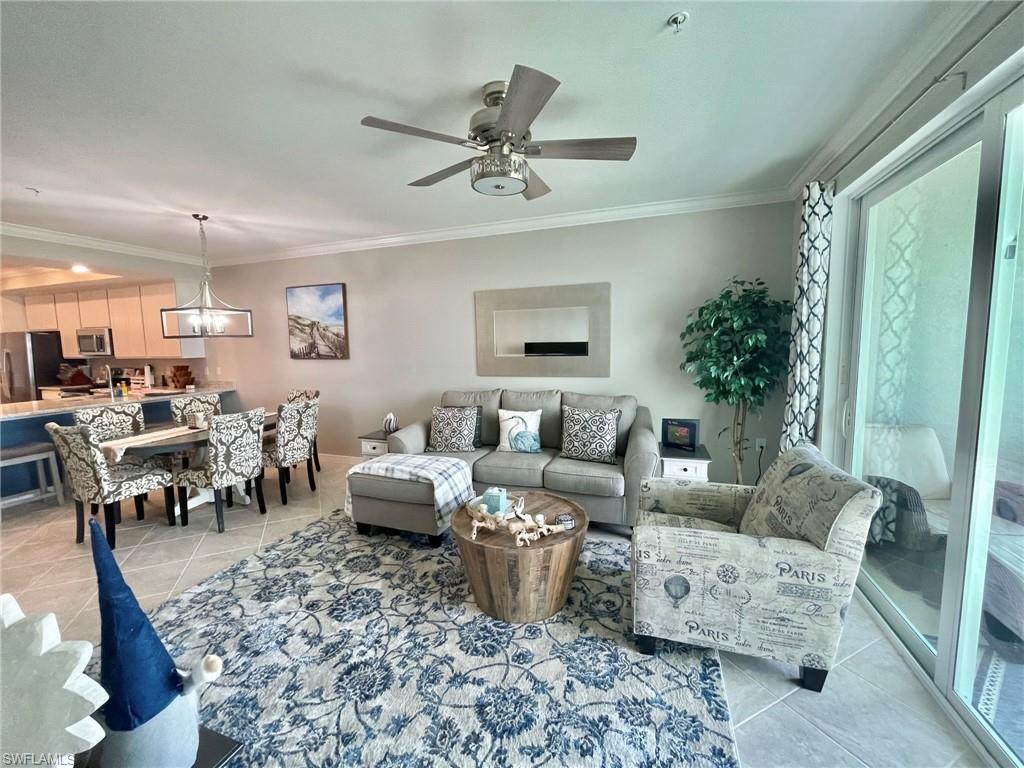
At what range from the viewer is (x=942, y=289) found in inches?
73.4

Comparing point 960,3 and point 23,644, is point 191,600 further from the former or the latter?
point 960,3

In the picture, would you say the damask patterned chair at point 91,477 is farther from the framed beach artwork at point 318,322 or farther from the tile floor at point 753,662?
the framed beach artwork at point 318,322

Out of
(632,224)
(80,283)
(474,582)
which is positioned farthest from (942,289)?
(80,283)

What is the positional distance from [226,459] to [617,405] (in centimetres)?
319

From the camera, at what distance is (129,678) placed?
933mm

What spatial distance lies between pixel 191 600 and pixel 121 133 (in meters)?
2.64

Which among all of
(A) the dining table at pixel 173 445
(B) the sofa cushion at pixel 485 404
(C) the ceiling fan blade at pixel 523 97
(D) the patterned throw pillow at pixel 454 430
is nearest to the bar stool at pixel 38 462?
(A) the dining table at pixel 173 445

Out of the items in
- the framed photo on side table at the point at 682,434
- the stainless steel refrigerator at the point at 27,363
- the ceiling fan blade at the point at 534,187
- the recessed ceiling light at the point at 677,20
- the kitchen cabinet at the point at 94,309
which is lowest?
the framed photo on side table at the point at 682,434

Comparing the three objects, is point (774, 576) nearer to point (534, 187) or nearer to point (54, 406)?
point (534, 187)

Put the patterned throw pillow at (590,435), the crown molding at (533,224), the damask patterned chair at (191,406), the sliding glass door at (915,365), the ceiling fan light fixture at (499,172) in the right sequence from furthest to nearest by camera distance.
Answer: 1. the damask patterned chair at (191,406)
2. the crown molding at (533,224)
3. the patterned throw pillow at (590,435)
4. the ceiling fan light fixture at (499,172)
5. the sliding glass door at (915,365)

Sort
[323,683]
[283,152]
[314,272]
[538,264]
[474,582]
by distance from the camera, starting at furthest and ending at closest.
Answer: [314,272]
[538,264]
[283,152]
[474,582]
[323,683]

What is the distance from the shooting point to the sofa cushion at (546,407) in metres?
3.73

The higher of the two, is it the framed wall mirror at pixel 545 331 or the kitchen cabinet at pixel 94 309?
the kitchen cabinet at pixel 94 309

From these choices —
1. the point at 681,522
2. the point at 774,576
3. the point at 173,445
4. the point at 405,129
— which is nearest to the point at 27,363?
the point at 173,445
